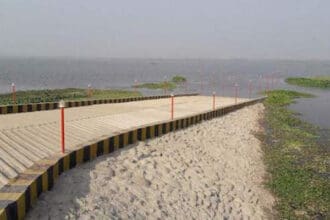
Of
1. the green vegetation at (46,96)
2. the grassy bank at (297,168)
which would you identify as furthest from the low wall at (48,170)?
the green vegetation at (46,96)

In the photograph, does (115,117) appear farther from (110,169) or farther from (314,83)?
(314,83)

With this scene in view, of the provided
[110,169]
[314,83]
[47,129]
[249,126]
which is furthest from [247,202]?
[314,83]

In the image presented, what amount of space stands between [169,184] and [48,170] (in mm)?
3235

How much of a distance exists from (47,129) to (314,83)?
155ft

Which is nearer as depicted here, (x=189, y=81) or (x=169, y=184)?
(x=169, y=184)

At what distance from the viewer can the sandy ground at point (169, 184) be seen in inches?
271

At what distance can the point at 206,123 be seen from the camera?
16531 mm

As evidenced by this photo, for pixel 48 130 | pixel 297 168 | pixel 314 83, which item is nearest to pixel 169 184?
pixel 48 130

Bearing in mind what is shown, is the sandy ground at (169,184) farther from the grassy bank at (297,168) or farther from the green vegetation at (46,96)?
the green vegetation at (46,96)

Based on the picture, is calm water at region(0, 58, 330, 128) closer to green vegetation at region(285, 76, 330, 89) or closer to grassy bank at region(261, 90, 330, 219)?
green vegetation at region(285, 76, 330, 89)

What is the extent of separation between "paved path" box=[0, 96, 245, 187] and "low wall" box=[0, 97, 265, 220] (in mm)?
250

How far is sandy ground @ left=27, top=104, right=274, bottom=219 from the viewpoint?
689 centimetres

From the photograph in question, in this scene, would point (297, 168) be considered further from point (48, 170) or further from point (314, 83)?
point (314, 83)

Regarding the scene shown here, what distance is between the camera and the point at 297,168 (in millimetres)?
13406
